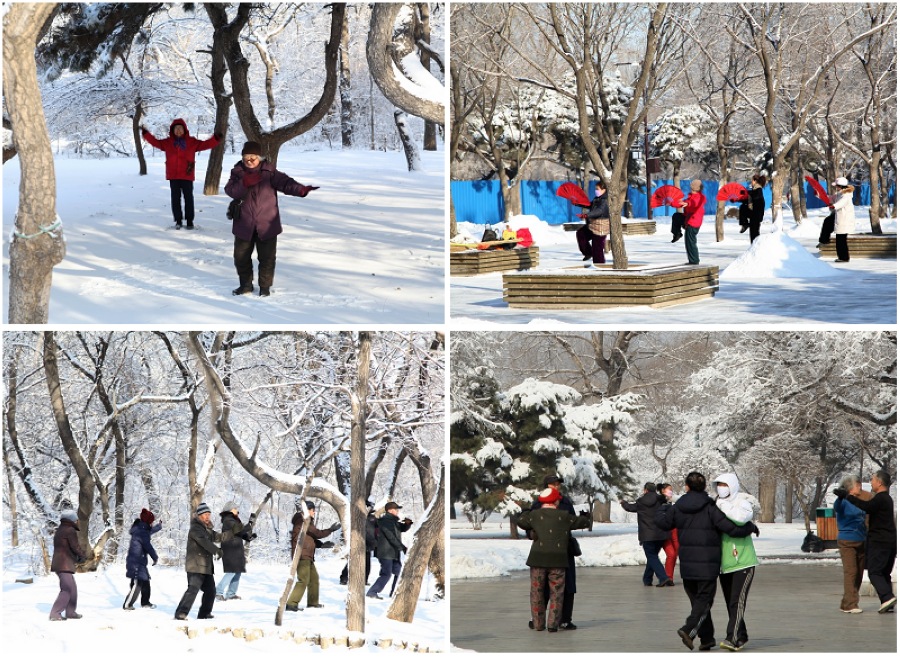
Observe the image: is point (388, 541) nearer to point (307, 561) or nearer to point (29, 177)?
point (307, 561)

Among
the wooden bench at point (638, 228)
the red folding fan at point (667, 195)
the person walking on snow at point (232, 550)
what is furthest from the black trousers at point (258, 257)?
the wooden bench at point (638, 228)

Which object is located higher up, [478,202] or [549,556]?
[478,202]

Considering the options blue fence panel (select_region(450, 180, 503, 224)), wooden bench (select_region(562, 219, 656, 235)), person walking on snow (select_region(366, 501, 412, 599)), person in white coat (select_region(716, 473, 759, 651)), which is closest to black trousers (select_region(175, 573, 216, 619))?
person walking on snow (select_region(366, 501, 412, 599))

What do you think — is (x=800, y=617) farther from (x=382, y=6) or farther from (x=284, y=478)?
(x=382, y=6)

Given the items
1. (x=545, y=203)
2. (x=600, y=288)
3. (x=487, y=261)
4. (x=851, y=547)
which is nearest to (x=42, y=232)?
(x=600, y=288)

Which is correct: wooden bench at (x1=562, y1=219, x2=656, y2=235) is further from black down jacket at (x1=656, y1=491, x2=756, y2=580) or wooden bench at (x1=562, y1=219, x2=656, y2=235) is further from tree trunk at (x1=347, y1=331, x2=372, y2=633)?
black down jacket at (x1=656, y1=491, x2=756, y2=580)

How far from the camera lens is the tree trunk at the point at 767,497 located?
17.1 m

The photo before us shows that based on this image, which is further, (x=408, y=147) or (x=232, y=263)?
(x=408, y=147)

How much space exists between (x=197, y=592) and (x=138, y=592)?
136 centimetres

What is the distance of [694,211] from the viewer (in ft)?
49.1

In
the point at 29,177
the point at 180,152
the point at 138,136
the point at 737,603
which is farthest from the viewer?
the point at 138,136

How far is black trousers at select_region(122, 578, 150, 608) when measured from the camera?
1077cm

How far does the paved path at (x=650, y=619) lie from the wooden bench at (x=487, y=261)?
6.61m

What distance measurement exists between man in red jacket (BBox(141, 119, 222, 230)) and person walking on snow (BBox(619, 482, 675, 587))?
5670 mm
